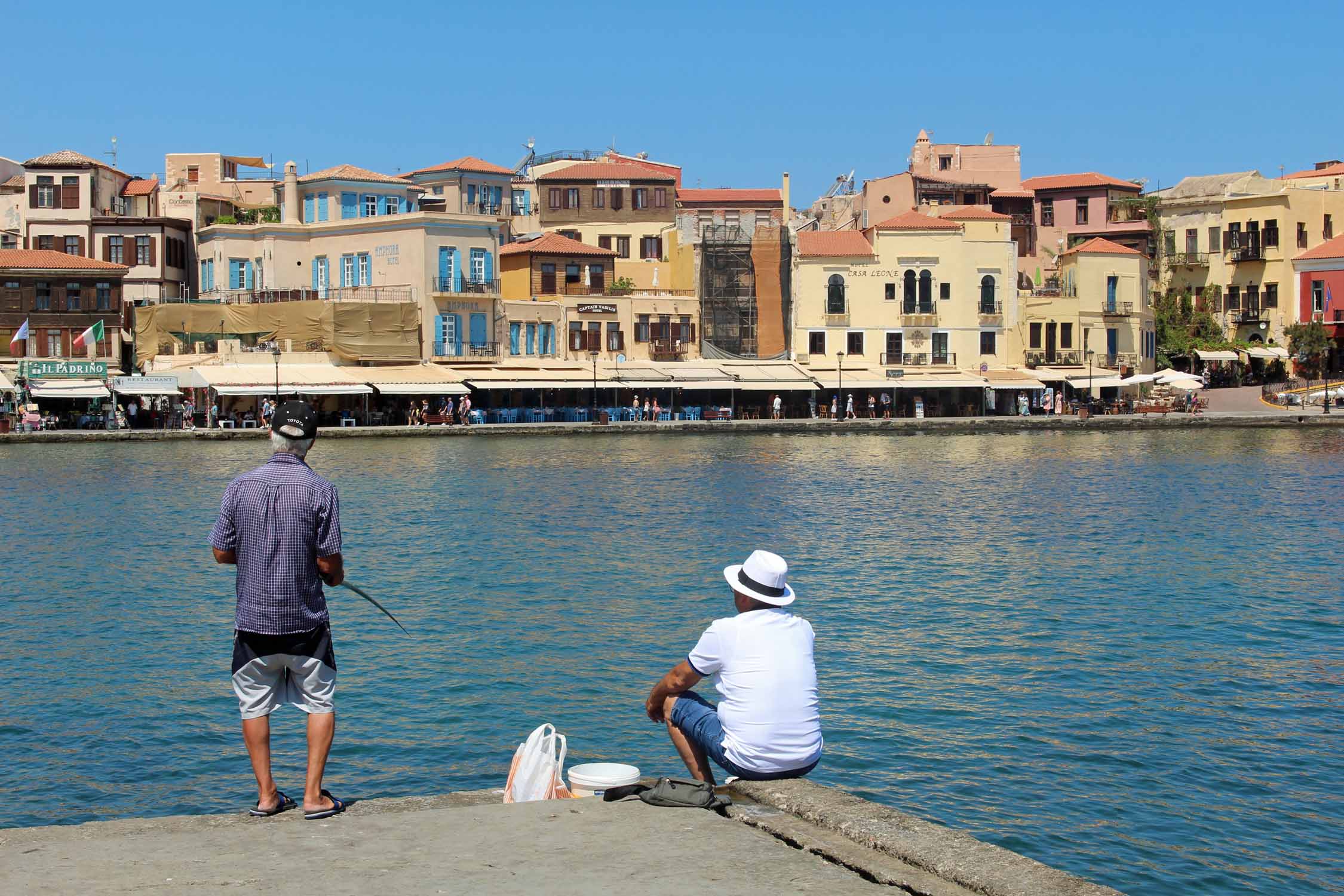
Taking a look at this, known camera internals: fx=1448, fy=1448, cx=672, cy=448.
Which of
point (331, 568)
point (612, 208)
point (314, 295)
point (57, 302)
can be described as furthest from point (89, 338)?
point (331, 568)

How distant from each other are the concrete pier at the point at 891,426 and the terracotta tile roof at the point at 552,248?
9615mm

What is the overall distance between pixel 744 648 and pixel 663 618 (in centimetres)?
971

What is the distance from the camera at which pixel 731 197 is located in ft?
247

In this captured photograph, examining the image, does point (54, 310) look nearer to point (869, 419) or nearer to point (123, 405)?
point (123, 405)

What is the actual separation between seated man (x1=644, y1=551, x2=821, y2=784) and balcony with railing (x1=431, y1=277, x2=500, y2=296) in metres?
51.7

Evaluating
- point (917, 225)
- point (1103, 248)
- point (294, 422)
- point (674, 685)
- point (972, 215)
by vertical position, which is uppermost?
point (972, 215)

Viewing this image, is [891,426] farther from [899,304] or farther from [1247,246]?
[1247,246]

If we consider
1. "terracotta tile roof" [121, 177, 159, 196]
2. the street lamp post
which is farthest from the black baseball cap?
"terracotta tile roof" [121, 177, 159, 196]

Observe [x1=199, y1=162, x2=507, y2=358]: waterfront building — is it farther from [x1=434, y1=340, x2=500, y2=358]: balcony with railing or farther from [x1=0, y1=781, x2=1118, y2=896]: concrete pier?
[x1=0, y1=781, x2=1118, y2=896]: concrete pier

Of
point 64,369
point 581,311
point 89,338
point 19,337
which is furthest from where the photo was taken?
point 581,311

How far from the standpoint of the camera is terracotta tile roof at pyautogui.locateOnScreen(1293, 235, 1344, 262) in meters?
67.2

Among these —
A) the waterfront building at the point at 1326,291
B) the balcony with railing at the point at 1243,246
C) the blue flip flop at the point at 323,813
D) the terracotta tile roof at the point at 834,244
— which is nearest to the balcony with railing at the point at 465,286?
the terracotta tile roof at the point at 834,244

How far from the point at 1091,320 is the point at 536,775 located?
201 ft

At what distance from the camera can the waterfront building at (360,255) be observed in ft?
188
